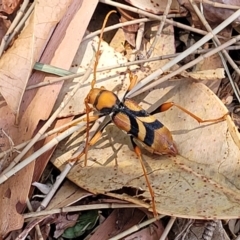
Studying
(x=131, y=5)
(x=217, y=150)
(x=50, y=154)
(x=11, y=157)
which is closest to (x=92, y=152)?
(x=50, y=154)

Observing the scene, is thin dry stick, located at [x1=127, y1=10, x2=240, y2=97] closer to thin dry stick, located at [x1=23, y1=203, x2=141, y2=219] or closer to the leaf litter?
the leaf litter

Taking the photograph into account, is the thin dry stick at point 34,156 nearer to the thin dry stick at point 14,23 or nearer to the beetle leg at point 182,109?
the beetle leg at point 182,109

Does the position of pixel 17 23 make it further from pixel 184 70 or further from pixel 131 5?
pixel 184 70

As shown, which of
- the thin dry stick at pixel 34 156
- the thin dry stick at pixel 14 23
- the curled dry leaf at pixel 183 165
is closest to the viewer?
the curled dry leaf at pixel 183 165

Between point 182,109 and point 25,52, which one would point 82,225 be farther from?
point 25,52

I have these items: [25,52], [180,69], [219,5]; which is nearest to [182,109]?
[180,69]

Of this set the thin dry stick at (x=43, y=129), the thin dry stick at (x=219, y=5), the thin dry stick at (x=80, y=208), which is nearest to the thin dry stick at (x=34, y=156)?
the thin dry stick at (x=43, y=129)
